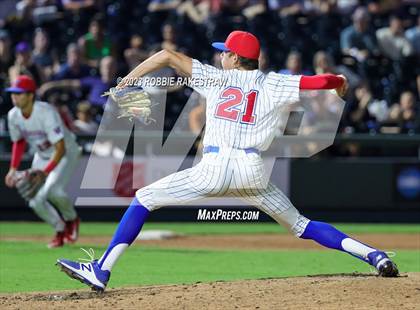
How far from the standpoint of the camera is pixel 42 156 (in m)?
12.2

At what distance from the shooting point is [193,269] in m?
9.79

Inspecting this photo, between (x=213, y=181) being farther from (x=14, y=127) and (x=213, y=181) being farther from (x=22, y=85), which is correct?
(x=14, y=127)

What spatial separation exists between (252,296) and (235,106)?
143 centimetres

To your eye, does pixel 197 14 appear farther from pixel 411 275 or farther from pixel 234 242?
pixel 411 275

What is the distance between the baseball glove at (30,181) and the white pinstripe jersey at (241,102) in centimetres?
498

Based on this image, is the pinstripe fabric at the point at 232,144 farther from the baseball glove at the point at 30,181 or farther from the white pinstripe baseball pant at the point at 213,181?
the baseball glove at the point at 30,181

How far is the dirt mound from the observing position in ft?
21.3

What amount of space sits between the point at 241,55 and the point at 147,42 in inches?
396

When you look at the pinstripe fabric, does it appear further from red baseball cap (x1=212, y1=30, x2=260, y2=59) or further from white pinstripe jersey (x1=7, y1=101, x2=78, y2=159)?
white pinstripe jersey (x1=7, y1=101, x2=78, y2=159)

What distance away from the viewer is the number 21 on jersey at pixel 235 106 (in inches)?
275
